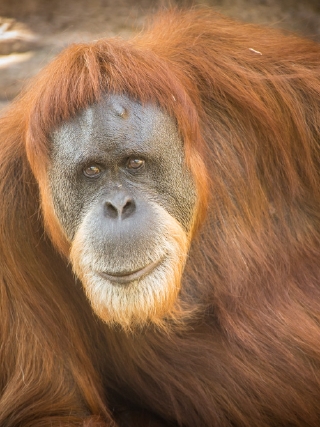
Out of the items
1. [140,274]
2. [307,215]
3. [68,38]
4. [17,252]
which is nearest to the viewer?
[140,274]

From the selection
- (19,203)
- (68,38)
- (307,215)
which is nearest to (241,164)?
(307,215)

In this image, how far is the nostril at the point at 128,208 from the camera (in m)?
2.71

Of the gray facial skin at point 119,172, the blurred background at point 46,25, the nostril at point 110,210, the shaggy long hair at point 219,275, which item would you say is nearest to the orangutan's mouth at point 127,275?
the gray facial skin at point 119,172

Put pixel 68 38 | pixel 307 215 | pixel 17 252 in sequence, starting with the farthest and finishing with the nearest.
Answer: pixel 68 38 → pixel 307 215 → pixel 17 252

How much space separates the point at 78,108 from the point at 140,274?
60 centimetres

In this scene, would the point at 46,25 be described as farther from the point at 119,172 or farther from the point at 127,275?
the point at 127,275

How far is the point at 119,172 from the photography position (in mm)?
2770

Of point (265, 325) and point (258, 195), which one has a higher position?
point (258, 195)

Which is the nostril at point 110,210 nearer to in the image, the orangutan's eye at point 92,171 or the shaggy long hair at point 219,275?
the orangutan's eye at point 92,171

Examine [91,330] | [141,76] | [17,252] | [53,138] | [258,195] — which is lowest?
[91,330]

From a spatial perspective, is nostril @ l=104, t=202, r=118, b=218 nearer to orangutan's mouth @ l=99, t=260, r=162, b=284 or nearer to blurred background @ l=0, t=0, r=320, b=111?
orangutan's mouth @ l=99, t=260, r=162, b=284

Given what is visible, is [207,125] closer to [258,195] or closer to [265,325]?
[258,195]

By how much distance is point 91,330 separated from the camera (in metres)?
3.28

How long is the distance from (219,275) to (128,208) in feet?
1.96
